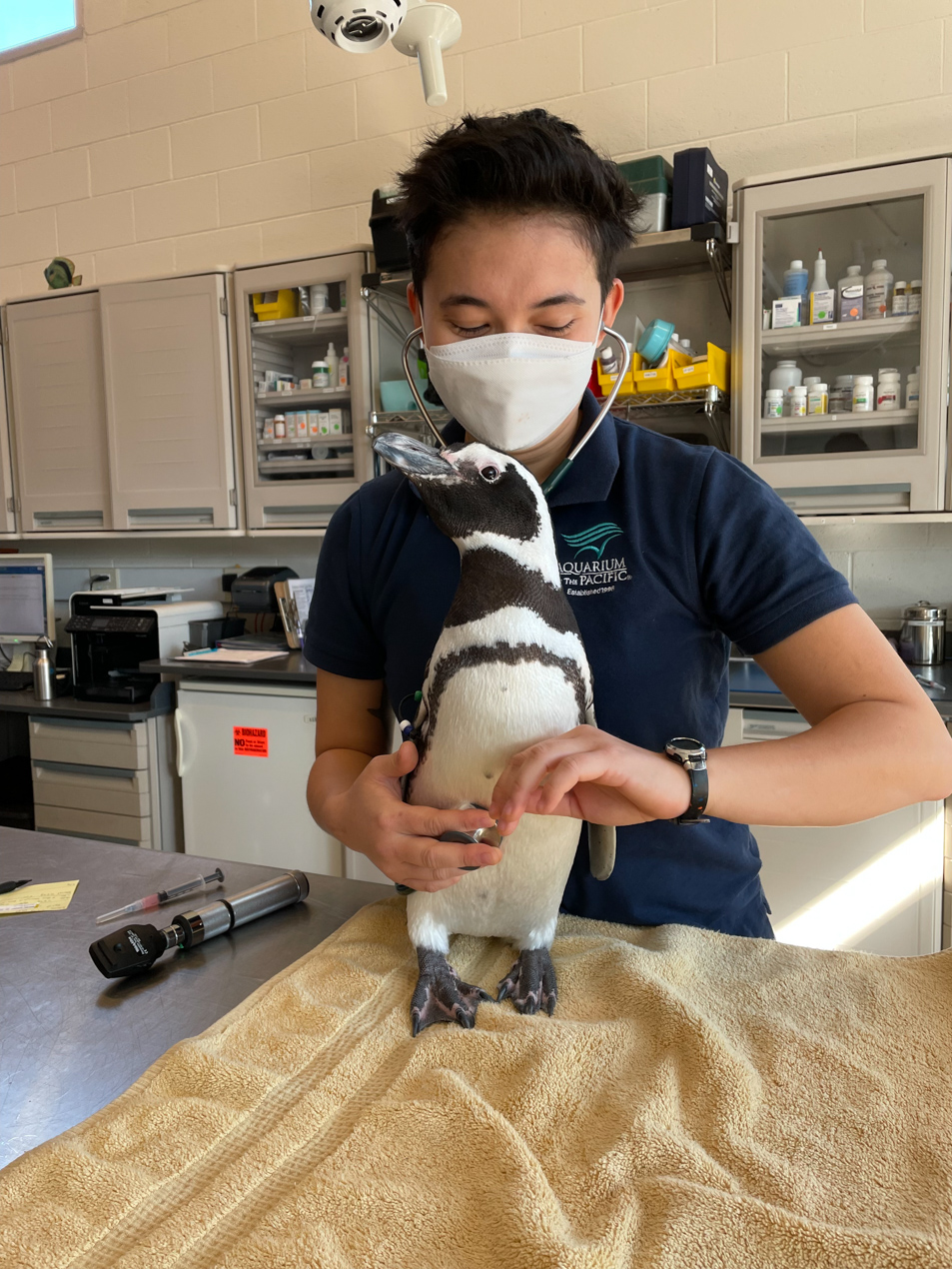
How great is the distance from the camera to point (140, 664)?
3.12 metres

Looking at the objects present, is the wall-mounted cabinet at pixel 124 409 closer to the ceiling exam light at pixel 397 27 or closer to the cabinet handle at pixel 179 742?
the cabinet handle at pixel 179 742

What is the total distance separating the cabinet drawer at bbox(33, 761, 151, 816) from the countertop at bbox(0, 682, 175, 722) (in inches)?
8.0

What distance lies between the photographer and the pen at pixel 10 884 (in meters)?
1.21

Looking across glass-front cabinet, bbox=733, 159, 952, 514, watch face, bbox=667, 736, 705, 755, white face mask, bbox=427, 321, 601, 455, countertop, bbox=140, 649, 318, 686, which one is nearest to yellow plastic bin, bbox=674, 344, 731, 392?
glass-front cabinet, bbox=733, 159, 952, 514

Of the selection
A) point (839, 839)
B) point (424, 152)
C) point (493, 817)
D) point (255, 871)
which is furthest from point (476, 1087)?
point (839, 839)

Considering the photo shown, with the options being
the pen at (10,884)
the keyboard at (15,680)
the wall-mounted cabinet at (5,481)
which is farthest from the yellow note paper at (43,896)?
the wall-mounted cabinet at (5,481)

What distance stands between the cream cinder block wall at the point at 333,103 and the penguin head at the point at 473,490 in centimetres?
269

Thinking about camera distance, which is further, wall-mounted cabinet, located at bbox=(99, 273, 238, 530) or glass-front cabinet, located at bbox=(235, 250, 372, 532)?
wall-mounted cabinet, located at bbox=(99, 273, 238, 530)

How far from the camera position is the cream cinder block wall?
2.71m

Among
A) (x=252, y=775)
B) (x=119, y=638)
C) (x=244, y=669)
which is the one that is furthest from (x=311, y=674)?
(x=119, y=638)

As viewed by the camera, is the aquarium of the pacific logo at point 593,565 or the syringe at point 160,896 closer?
the aquarium of the pacific logo at point 593,565

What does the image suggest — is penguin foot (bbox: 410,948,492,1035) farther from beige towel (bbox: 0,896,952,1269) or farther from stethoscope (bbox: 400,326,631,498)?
stethoscope (bbox: 400,326,631,498)

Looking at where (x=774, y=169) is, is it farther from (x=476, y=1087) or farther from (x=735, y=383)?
(x=476, y=1087)

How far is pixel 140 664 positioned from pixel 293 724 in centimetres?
71
